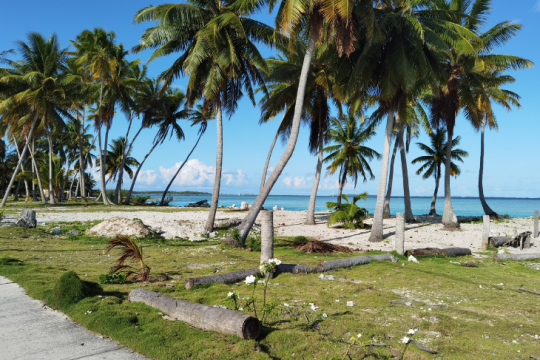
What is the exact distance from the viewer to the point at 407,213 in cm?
2297

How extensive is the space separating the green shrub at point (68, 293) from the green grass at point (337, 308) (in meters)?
0.16

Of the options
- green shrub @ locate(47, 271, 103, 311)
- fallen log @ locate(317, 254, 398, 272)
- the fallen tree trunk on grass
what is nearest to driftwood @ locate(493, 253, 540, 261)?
the fallen tree trunk on grass

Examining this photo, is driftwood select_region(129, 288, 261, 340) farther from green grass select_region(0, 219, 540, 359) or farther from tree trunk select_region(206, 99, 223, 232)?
tree trunk select_region(206, 99, 223, 232)

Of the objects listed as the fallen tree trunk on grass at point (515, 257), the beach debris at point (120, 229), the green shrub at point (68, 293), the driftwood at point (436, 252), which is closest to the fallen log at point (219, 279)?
the green shrub at point (68, 293)

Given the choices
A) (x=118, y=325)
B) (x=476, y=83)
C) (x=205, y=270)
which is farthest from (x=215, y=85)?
(x=476, y=83)

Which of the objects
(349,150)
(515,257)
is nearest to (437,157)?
(349,150)

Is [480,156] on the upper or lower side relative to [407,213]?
upper

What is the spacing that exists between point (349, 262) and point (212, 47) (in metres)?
10.3

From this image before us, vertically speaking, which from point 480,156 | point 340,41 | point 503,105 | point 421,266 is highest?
point 503,105

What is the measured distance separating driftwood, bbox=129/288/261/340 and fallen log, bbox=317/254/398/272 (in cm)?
446

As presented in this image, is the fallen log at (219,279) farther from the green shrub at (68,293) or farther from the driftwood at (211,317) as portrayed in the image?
the green shrub at (68,293)

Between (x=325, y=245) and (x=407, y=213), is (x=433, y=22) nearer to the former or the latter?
(x=325, y=245)

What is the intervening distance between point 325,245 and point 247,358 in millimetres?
9063

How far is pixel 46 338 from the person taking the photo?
4234 mm
